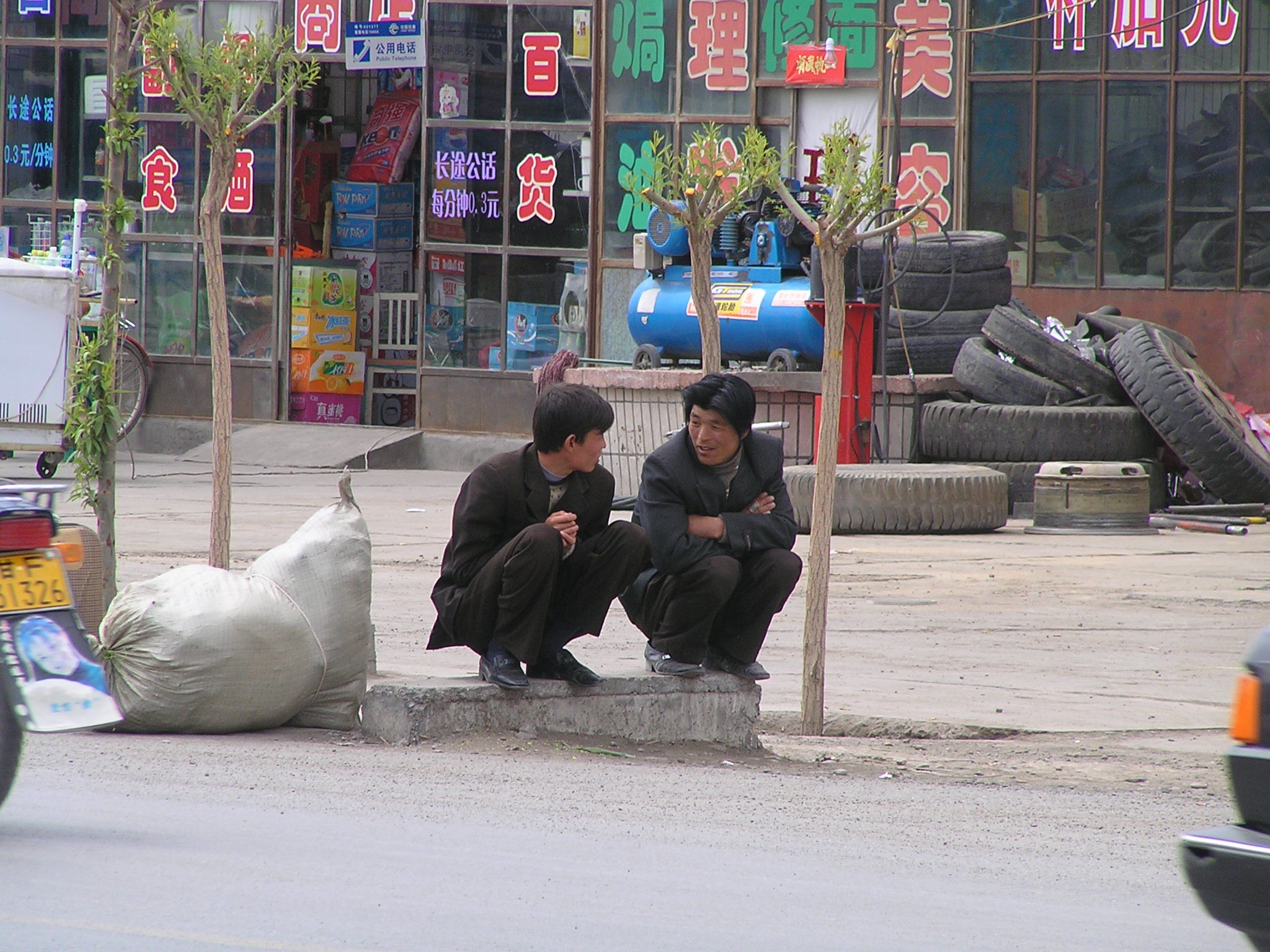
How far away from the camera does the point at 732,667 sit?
5902 mm

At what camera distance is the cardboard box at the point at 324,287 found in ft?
61.5

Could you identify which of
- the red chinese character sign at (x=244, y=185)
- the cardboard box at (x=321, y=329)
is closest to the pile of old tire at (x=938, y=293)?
the cardboard box at (x=321, y=329)

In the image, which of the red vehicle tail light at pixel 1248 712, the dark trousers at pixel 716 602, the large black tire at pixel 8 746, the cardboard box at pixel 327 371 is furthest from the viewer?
the cardboard box at pixel 327 371

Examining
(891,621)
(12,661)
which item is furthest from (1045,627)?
(12,661)

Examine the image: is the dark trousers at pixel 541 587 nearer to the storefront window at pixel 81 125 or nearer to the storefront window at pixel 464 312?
the storefront window at pixel 464 312

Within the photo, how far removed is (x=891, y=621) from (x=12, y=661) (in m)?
5.49

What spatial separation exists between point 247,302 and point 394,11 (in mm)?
3780

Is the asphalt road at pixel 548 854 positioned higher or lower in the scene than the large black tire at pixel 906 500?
lower

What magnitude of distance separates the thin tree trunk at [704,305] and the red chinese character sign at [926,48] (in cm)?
815

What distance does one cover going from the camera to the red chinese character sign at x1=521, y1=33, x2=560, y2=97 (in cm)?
1731

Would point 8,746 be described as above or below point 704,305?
below

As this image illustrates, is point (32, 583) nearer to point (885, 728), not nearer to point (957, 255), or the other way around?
point (885, 728)

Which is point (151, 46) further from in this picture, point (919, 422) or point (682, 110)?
point (682, 110)

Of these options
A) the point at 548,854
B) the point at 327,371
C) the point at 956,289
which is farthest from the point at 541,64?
the point at 548,854
